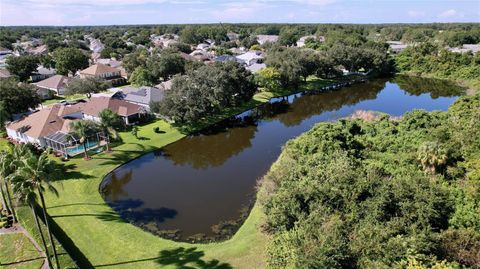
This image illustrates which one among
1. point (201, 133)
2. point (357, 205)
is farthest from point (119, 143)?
point (357, 205)

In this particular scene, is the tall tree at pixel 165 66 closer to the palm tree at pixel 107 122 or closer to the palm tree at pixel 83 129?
the palm tree at pixel 107 122

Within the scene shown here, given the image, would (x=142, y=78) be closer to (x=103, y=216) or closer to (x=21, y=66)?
(x=21, y=66)

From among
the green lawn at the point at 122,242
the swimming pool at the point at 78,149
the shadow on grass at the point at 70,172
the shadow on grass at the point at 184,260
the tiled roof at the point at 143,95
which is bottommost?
the shadow on grass at the point at 184,260

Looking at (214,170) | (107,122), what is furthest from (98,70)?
(214,170)

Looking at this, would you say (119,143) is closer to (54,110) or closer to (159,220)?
(54,110)

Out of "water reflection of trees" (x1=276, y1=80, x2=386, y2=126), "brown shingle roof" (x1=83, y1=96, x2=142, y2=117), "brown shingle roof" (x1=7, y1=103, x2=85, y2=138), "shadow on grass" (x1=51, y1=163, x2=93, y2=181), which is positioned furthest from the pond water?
"brown shingle roof" (x1=7, y1=103, x2=85, y2=138)

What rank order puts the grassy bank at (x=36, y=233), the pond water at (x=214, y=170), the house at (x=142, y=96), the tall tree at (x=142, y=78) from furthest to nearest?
the tall tree at (x=142, y=78)
the house at (x=142, y=96)
the pond water at (x=214, y=170)
the grassy bank at (x=36, y=233)

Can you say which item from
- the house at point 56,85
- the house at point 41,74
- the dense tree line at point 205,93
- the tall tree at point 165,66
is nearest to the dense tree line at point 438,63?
the dense tree line at point 205,93
